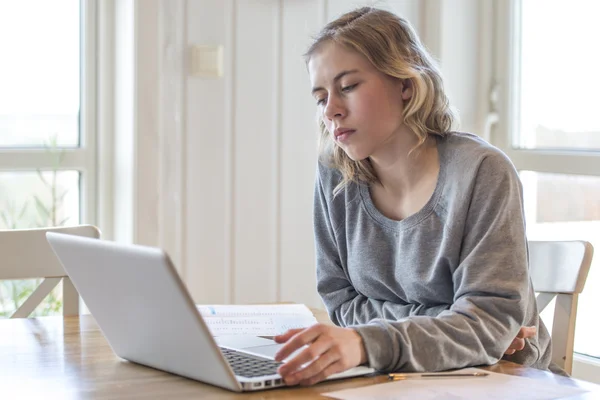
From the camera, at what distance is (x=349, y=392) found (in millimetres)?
1070

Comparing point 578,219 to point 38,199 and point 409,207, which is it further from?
point 38,199

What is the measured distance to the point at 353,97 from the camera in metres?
1.53

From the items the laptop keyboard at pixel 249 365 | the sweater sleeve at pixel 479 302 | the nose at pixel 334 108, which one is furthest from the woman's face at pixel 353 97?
the laptop keyboard at pixel 249 365

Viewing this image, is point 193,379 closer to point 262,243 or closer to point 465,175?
point 465,175

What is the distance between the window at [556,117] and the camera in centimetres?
270

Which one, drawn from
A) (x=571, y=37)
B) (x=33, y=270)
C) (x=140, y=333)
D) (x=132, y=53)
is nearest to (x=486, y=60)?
(x=571, y=37)

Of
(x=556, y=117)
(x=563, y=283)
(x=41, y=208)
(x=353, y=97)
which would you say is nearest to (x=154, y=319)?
(x=353, y=97)

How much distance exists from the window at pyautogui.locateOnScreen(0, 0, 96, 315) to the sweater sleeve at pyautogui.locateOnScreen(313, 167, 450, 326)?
3.96 ft

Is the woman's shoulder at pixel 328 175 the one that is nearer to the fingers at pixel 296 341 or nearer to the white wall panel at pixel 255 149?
the fingers at pixel 296 341

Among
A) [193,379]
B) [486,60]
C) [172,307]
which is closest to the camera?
[172,307]

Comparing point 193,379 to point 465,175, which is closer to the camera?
point 193,379

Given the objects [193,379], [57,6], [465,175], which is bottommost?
[193,379]

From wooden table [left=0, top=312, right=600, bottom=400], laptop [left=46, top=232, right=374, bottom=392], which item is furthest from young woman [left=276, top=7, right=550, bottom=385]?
laptop [left=46, top=232, right=374, bottom=392]

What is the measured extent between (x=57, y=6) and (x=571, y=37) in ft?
5.41
